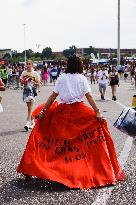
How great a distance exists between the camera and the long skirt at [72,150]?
6.78 m

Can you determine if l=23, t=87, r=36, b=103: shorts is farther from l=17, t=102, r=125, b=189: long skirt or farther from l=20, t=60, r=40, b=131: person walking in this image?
l=17, t=102, r=125, b=189: long skirt

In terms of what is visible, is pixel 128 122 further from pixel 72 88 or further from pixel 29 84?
pixel 29 84

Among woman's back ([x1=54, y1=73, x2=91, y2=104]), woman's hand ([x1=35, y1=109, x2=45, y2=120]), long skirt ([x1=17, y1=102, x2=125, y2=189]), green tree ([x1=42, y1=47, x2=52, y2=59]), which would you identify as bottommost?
green tree ([x1=42, y1=47, x2=52, y2=59])

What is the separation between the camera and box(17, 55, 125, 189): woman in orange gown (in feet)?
22.3

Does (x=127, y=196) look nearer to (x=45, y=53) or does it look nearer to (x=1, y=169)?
(x=1, y=169)

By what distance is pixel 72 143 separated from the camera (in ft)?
23.2

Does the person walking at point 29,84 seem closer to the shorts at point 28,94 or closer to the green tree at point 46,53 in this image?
the shorts at point 28,94

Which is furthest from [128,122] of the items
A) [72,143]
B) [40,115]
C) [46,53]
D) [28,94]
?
[46,53]

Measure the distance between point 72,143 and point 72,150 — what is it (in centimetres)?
9

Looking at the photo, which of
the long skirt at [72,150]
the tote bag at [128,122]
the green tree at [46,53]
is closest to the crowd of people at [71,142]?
the long skirt at [72,150]

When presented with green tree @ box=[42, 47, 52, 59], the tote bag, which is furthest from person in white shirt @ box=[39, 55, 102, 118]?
green tree @ box=[42, 47, 52, 59]

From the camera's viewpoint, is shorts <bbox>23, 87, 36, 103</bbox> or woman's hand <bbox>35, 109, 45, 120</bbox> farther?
shorts <bbox>23, 87, 36, 103</bbox>

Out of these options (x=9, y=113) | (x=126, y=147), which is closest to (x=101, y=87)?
(x=9, y=113)

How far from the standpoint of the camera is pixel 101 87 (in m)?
25.1
